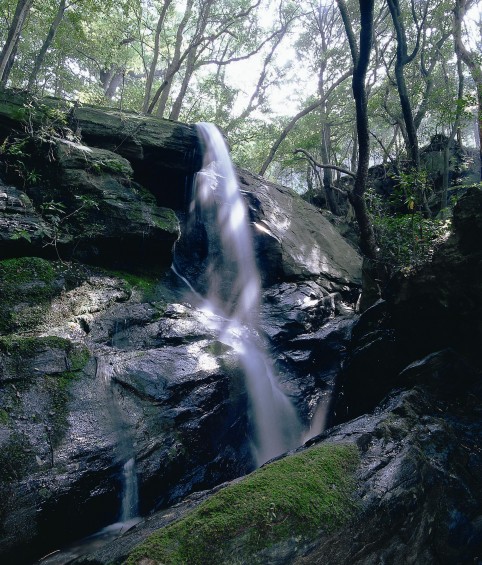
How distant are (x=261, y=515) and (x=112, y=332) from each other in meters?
4.30

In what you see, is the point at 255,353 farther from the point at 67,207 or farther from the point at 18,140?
the point at 18,140

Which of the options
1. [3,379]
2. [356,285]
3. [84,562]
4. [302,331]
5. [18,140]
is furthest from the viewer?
[356,285]

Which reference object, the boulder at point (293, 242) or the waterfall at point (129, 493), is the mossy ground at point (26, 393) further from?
the boulder at point (293, 242)

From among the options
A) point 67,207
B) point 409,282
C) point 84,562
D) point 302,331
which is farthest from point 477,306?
point 67,207

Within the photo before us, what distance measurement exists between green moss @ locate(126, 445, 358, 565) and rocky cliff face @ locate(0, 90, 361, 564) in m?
2.06

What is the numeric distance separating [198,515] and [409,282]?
465cm

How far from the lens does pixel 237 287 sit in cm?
1009

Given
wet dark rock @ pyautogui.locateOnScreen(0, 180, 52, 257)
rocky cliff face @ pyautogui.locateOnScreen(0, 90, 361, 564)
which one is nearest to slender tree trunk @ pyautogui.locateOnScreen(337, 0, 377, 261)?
rocky cliff face @ pyautogui.locateOnScreen(0, 90, 361, 564)

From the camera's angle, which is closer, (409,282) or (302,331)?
(409,282)

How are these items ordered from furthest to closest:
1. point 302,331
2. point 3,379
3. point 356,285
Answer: point 356,285, point 302,331, point 3,379

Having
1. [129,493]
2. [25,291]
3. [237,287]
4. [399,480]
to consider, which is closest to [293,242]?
[237,287]

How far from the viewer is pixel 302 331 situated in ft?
29.9

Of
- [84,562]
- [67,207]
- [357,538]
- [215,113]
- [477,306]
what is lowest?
[84,562]

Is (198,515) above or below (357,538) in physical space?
below
